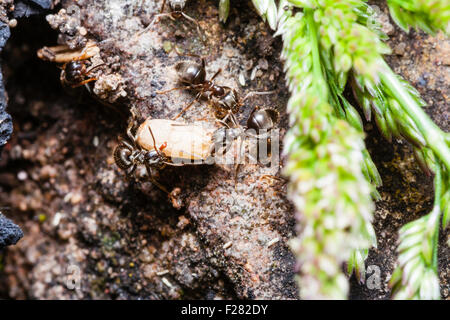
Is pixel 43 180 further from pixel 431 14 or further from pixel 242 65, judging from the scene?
pixel 431 14

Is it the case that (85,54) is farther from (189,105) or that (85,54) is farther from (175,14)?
(189,105)

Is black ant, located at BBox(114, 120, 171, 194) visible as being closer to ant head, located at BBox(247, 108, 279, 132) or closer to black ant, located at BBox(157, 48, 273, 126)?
black ant, located at BBox(157, 48, 273, 126)

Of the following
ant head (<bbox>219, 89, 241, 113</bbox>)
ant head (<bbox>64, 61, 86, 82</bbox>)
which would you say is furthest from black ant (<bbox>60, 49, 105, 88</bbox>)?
ant head (<bbox>219, 89, 241, 113</bbox>)

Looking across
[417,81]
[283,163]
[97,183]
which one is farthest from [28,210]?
[417,81]

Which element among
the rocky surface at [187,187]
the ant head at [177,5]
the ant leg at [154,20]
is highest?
the ant head at [177,5]

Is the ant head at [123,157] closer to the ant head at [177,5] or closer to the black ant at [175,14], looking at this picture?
the black ant at [175,14]

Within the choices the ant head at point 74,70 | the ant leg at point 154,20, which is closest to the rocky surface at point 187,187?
the ant leg at point 154,20
